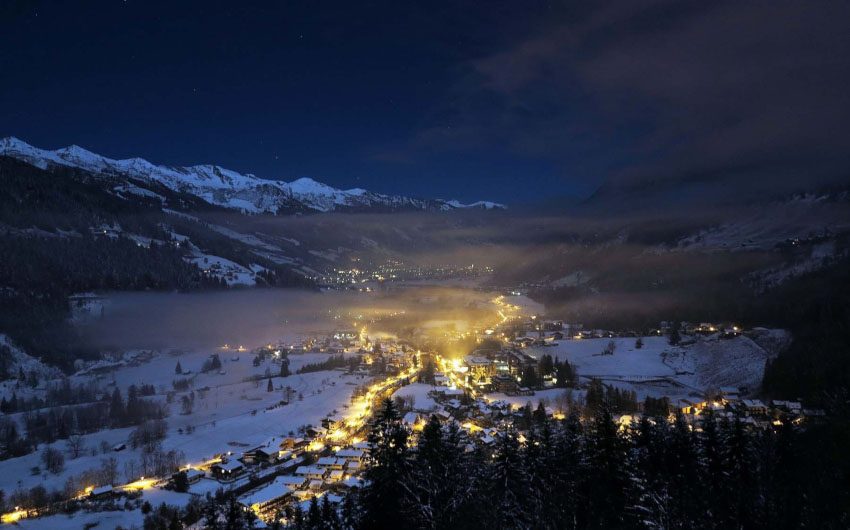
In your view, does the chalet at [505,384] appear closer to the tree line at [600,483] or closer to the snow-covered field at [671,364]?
the snow-covered field at [671,364]

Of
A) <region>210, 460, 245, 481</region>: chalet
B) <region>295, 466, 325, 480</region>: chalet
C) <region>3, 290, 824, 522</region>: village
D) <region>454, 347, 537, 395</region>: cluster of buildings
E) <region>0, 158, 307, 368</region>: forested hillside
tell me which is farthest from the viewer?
<region>0, 158, 307, 368</region>: forested hillside

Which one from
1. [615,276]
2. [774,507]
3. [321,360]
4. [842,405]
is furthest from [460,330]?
[774,507]

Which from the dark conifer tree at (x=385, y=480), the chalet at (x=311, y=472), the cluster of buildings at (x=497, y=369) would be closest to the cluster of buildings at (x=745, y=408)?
the cluster of buildings at (x=497, y=369)

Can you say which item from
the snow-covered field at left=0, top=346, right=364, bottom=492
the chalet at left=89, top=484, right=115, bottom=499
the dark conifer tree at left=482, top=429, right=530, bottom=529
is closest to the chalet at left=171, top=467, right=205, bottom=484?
the snow-covered field at left=0, top=346, right=364, bottom=492

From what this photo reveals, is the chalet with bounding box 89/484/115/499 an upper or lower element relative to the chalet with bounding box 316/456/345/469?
upper

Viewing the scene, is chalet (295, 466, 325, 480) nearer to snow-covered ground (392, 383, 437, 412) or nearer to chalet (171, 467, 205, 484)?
chalet (171, 467, 205, 484)

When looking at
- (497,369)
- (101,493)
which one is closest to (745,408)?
(497,369)

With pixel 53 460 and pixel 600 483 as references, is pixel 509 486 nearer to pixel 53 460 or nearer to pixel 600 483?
pixel 600 483

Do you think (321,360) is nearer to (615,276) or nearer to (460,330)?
(460,330)
